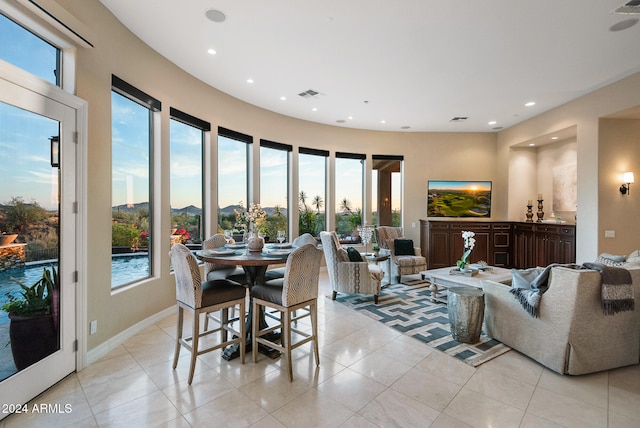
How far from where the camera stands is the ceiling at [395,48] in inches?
115

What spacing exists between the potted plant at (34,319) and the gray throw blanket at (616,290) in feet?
14.5

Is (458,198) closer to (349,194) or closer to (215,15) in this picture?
(349,194)

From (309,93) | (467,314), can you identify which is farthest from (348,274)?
(309,93)

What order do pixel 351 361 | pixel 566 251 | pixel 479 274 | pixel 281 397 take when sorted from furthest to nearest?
pixel 566 251 < pixel 479 274 < pixel 351 361 < pixel 281 397

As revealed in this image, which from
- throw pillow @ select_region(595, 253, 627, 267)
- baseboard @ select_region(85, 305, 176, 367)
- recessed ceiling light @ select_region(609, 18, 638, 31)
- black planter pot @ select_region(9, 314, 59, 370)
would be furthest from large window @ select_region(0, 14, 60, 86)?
throw pillow @ select_region(595, 253, 627, 267)

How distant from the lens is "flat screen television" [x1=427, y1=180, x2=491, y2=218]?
7.45m

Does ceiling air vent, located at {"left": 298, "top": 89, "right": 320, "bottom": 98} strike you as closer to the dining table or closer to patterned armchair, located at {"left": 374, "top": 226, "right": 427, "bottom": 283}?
the dining table

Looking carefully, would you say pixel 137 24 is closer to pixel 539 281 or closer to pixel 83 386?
pixel 83 386

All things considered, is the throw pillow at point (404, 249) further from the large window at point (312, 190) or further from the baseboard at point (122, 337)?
the baseboard at point (122, 337)

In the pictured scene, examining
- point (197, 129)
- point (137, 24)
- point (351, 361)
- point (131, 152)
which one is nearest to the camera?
point (351, 361)

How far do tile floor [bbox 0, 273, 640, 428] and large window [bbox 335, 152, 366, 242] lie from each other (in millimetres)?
4499

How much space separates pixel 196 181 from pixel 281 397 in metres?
3.56

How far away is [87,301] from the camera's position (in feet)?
8.86

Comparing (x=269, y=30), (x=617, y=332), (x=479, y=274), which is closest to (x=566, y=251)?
(x=479, y=274)
